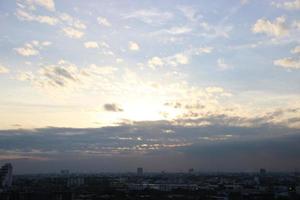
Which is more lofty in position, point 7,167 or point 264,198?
point 7,167

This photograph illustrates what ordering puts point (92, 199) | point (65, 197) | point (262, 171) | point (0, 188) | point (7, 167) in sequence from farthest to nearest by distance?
1. point (262, 171)
2. point (7, 167)
3. point (0, 188)
4. point (65, 197)
5. point (92, 199)

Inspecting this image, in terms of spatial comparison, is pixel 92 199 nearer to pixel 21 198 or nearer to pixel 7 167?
pixel 21 198

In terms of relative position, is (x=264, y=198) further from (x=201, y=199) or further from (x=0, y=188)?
(x=0, y=188)

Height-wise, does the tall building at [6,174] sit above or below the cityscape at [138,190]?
above

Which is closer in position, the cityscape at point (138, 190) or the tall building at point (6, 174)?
the cityscape at point (138, 190)

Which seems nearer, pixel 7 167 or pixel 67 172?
pixel 7 167

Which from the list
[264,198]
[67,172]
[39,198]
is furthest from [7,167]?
[67,172]

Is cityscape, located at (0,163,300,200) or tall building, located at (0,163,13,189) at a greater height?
tall building, located at (0,163,13,189)

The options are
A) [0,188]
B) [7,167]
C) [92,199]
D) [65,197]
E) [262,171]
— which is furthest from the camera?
[262,171]

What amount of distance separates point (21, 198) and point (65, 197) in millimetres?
5237

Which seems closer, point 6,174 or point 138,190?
point 6,174

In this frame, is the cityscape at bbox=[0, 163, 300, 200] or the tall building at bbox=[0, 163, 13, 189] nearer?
the cityscape at bbox=[0, 163, 300, 200]

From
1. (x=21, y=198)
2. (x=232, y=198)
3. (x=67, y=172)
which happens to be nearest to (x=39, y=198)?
(x=21, y=198)

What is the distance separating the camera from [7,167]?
5928 centimetres
